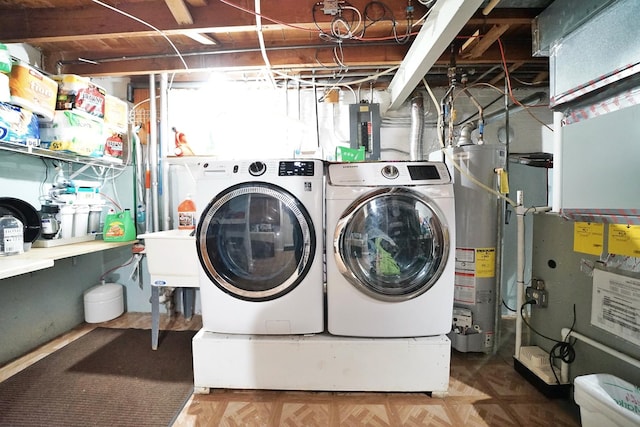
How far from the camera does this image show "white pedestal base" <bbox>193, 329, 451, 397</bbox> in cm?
129

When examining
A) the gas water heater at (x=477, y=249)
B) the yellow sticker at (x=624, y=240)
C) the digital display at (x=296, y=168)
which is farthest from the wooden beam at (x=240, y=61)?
the yellow sticker at (x=624, y=240)

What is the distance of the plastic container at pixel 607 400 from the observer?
35.6 inches

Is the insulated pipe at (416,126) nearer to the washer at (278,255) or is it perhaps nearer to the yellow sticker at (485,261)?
the yellow sticker at (485,261)

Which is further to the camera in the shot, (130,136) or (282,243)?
(130,136)

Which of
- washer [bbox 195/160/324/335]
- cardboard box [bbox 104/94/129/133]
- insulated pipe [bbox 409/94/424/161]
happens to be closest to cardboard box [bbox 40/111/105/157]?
cardboard box [bbox 104/94/129/133]

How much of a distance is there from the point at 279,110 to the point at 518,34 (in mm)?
1960

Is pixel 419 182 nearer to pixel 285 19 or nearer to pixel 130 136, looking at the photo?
pixel 285 19

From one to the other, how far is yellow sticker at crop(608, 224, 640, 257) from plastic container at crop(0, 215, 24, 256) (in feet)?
10.2

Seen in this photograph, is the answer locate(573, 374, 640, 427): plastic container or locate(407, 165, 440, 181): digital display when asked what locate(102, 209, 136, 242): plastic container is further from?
locate(573, 374, 640, 427): plastic container

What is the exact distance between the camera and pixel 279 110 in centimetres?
238

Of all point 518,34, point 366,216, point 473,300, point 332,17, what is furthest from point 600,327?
point 332,17

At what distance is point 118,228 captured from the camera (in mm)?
2059

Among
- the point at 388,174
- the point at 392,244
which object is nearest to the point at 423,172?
the point at 388,174

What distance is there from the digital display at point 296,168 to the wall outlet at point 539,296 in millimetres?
1455
